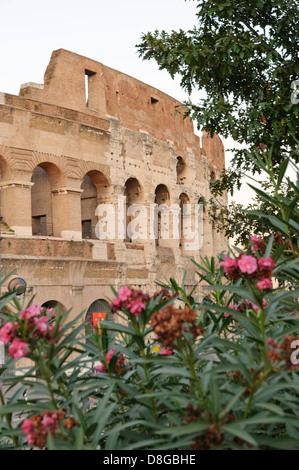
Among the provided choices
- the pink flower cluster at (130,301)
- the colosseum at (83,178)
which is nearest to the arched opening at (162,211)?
the colosseum at (83,178)

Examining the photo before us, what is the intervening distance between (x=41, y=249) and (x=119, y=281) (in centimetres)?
368

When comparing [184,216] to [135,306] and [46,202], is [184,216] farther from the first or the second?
[135,306]

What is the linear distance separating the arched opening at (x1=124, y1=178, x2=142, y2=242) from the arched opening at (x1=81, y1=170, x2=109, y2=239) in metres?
1.73

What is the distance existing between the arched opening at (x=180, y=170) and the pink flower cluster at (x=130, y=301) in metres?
22.5

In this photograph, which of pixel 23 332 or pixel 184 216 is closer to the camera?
pixel 23 332

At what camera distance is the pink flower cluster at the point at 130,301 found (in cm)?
200

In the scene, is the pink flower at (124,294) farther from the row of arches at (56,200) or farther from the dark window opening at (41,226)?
the dark window opening at (41,226)

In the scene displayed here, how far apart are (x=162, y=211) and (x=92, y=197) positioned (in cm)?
391

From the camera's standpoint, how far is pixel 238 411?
191 cm

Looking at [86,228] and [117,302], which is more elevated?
[117,302]

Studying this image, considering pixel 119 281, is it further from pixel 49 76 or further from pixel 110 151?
pixel 49 76

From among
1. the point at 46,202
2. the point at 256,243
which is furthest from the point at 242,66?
the point at 46,202

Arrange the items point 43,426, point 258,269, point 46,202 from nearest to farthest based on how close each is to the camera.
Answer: point 43,426
point 258,269
point 46,202

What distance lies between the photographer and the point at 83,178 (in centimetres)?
1967
